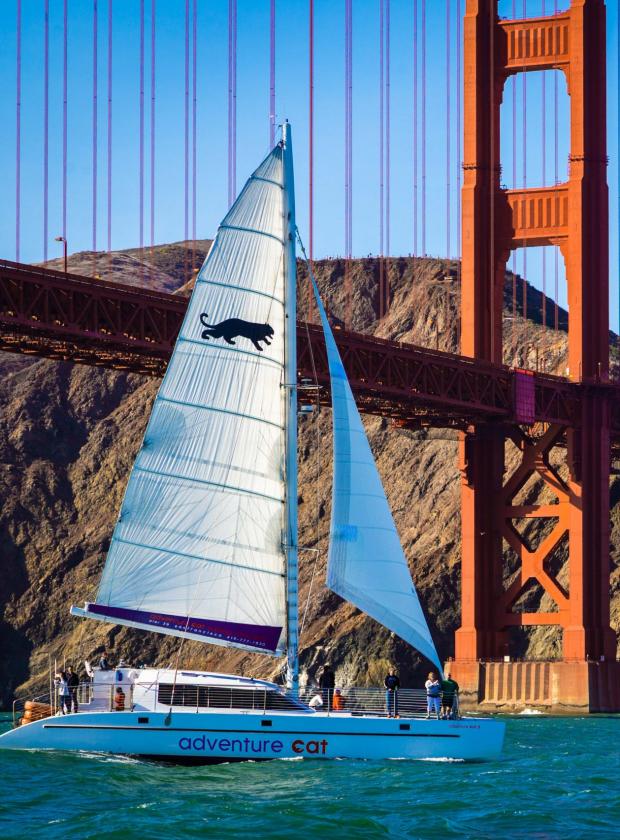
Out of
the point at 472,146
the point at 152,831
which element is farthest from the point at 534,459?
the point at 152,831

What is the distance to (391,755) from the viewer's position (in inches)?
1340

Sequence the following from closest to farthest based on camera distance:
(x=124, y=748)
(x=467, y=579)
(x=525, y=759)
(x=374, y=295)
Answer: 1. (x=124, y=748)
2. (x=525, y=759)
3. (x=467, y=579)
4. (x=374, y=295)

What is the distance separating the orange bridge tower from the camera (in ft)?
221

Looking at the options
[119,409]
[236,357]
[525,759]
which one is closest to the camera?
[236,357]

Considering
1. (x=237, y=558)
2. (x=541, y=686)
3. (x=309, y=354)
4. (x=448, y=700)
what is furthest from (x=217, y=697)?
(x=541, y=686)

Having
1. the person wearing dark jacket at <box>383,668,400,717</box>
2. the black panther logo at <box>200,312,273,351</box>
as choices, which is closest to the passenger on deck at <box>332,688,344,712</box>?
the person wearing dark jacket at <box>383,668,400,717</box>

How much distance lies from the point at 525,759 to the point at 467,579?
91.0 ft

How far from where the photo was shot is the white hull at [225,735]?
110ft

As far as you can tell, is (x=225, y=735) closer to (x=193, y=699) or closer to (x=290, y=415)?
(x=193, y=699)

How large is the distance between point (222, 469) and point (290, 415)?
1.51m

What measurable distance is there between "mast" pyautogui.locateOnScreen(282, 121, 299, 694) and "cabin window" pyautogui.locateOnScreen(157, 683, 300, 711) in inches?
22.7

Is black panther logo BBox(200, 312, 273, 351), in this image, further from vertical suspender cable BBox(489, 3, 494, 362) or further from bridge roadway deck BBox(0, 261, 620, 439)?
vertical suspender cable BBox(489, 3, 494, 362)

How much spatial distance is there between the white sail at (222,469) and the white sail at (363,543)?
3.69 ft

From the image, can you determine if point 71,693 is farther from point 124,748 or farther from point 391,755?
point 391,755
